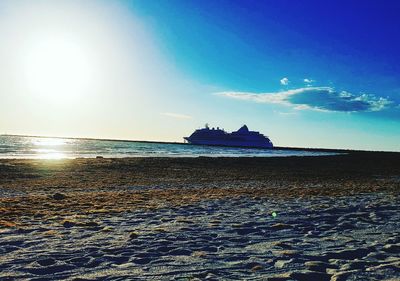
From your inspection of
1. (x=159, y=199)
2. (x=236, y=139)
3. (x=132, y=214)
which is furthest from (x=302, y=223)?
(x=236, y=139)

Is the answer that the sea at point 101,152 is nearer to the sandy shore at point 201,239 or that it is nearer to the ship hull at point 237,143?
the sandy shore at point 201,239

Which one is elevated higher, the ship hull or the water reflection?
the ship hull

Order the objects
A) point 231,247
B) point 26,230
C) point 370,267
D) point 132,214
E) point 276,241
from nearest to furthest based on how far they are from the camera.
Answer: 1. point 370,267
2. point 231,247
3. point 276,241
4. point 26,230
5. point 132,214

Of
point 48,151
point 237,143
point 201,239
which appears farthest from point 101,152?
point 237,143

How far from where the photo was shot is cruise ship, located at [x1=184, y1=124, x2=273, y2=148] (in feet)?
491

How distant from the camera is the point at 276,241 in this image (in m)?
6.41

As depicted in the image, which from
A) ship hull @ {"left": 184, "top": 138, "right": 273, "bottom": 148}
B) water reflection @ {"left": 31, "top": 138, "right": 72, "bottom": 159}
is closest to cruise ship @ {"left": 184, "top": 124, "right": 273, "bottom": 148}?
ship hull @ {"left": 184, "top": 138, "right": 273, "bottom": 148}

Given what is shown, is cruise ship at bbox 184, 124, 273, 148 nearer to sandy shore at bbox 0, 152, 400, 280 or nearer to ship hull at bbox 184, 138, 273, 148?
ship hull at bbox 184, 138, 273, 148

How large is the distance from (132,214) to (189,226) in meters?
2.11

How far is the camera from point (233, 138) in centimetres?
14975

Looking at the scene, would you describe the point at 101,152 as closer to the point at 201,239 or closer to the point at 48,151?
the point at 48,151

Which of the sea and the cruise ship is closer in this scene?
the sea

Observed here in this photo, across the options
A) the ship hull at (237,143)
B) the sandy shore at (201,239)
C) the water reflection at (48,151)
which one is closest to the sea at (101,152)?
the water reflection at (48,151)

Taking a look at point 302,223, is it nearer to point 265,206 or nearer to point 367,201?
point 265,206
